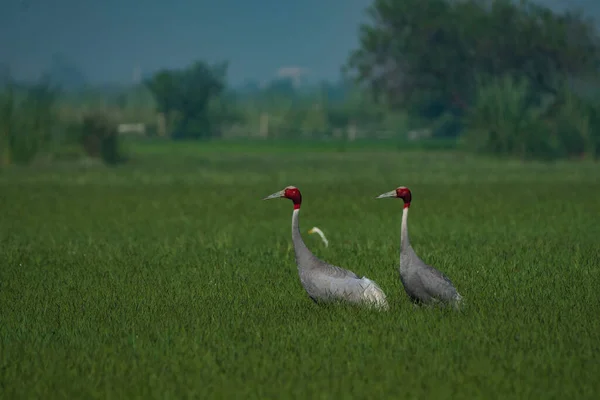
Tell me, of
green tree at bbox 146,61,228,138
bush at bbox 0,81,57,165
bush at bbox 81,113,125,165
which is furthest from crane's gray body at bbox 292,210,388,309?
green tree at bbox 146,61,228,138

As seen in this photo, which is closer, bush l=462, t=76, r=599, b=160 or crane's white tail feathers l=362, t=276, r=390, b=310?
crane's white tail feathers l=362, t=276, r=390, b=310

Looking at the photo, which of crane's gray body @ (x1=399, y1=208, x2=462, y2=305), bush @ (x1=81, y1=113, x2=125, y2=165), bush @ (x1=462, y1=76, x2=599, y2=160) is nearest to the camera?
crane's gray body @ (x1=399, y1=208, x2=462, y2=305)

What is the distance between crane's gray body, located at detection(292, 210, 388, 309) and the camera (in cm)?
1000

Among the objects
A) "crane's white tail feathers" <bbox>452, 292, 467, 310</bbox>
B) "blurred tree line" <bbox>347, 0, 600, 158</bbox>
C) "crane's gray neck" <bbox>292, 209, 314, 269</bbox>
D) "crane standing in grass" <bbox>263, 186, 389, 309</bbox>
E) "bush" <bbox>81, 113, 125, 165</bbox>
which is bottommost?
"bush" <bbox>81, 113, 125, 165</bbox>

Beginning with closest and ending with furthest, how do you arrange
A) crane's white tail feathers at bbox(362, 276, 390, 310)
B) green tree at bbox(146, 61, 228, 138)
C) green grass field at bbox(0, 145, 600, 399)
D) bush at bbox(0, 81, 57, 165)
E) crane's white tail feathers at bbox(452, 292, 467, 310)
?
green grass field at bbox(0, 145, 600, 399) → crane's white tail feathers at bbox(362, 276, 390, 310) → crane's white tail feathers at bbox(452, 292, 467, 310) → bush at bbox(0, 81, 57, 165) → green tree at bbox(146, 61, 228, 138)

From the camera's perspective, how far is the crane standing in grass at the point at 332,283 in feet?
32.8

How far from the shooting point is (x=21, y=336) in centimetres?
930

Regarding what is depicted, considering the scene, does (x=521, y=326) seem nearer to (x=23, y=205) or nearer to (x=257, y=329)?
(x=257, y=329)

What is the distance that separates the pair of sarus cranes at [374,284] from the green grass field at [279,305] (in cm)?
15

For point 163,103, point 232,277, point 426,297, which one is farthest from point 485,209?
point 163,103

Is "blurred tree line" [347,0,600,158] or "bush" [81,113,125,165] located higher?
"blurred tree line" [347,0,600,158]

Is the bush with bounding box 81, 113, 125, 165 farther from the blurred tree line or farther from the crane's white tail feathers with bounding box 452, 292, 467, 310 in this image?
the crane's white tail feathers with bounding box 452, 292, 467, 310

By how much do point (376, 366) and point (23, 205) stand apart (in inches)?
647

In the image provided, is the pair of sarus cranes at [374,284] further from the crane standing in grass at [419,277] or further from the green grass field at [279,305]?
the green grass field at [279,305]
